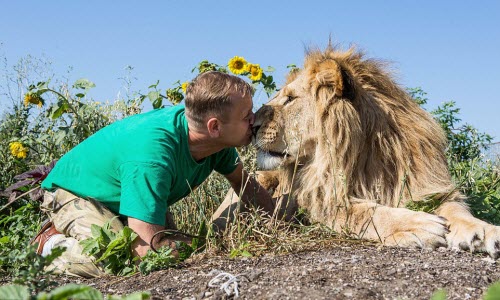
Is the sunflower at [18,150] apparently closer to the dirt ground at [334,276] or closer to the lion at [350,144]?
the lion at [350,144]

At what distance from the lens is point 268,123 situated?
4324mm

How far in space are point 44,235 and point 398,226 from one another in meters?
2.34

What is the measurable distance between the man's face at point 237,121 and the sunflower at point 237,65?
141cm

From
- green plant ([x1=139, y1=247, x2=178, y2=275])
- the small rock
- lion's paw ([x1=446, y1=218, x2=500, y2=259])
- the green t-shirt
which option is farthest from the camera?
the green t-shirt

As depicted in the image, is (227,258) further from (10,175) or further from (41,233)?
(10,175)

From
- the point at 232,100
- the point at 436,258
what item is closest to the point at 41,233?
the point at 232,100

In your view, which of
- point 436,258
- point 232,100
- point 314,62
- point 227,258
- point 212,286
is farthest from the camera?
point 314,62

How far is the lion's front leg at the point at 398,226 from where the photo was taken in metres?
3.50

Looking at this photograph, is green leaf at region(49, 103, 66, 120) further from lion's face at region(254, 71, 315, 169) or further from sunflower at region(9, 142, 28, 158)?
lion's face at region(254, 71, 315, 169)

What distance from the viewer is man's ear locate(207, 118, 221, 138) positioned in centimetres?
406

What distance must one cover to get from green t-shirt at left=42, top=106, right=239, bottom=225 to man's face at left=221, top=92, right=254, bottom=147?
0.86ft

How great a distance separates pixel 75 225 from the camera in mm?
4078

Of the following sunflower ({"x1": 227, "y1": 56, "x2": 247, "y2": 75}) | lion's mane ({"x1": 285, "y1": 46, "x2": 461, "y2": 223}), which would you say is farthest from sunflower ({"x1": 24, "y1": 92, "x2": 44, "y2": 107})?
lion's mane ({"x1": 285, "y1": 46, "x2": 461, "y2": 223})

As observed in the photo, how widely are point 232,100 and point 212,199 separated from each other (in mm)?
1156
